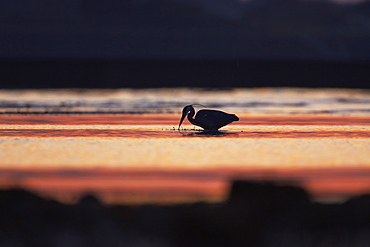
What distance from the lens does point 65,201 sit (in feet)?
21.8

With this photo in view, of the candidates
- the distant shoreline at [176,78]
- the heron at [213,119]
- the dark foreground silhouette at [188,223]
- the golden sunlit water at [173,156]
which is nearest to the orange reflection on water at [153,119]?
the golden sunlit water at [173,156]

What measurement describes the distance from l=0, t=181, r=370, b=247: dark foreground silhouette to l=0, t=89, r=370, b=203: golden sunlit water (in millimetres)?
592

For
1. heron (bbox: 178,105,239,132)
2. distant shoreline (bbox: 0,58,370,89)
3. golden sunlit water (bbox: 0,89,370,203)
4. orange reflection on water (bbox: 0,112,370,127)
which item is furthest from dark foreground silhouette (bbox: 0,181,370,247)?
distant shoreline (bbox: 0,58,370,89)

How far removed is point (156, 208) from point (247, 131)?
294 inches

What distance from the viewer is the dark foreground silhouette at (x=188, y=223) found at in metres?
5.65

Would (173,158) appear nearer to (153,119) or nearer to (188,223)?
(188,223)

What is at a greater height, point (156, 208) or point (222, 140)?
point (222, 140)

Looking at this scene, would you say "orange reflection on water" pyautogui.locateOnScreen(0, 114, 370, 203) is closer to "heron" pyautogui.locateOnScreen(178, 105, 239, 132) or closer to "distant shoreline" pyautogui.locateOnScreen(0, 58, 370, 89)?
"heron" pyautogui.locateOnScreen(178, 105, 239, 132)

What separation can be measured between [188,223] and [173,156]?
13.1 feet

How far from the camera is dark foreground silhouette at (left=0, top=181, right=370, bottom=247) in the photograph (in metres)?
5.65

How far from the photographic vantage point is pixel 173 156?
32.7ft

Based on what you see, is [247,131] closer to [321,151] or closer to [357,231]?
[321,151]

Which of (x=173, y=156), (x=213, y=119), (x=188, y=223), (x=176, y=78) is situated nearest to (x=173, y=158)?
Result: (x=173, y=156)

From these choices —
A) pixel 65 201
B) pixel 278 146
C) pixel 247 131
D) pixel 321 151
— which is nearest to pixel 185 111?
pixel 247 131
